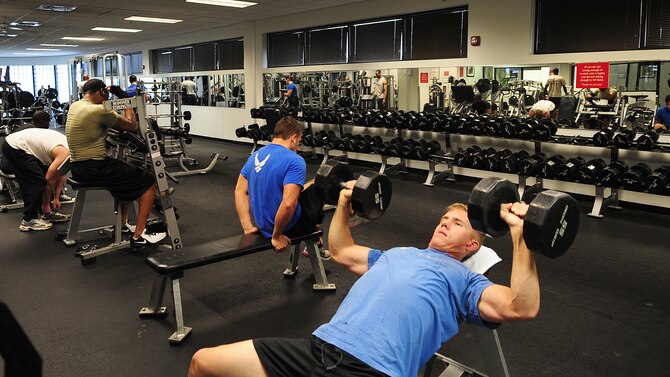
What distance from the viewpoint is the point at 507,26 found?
579 centimetres

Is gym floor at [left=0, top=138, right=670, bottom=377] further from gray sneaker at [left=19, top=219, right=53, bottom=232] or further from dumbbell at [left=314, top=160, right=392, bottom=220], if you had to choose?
dumbbell at [left=314, top=160, right=392, bottom=220]

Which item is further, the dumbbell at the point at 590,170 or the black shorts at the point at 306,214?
the dumbbell at the point at 590,170

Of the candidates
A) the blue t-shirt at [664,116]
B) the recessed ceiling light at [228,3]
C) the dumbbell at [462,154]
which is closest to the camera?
the blue t-shirt at [664,116]

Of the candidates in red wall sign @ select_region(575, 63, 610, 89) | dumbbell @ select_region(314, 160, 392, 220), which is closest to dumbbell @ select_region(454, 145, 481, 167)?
red wall sign @ select_region(575, 63, 610, 89)

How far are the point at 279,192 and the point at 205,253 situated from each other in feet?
1.52

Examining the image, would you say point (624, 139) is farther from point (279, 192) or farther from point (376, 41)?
point (376, 41)

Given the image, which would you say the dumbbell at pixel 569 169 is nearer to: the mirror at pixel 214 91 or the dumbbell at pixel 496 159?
the dumbbell at pixel 496 159

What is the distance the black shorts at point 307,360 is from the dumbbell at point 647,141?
423 centimetres

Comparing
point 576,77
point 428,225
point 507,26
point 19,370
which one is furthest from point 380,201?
point 507,26

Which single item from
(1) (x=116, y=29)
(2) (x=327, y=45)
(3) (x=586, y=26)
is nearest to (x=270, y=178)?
(3) (x=586, y=26)

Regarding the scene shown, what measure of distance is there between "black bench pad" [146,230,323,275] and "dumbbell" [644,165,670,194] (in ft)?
10.5

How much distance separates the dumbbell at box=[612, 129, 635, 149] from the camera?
15.2 feet

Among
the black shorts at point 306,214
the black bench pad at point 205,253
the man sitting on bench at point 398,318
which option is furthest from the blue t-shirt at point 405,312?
the black shorts at point 306,214

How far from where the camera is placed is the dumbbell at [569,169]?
4816 millimetres
